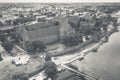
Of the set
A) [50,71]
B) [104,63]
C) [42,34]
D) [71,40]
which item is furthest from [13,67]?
[104,63]

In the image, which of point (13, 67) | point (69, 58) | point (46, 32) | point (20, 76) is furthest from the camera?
point (46, 32)

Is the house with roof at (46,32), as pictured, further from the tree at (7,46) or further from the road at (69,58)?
the road at (69,58)

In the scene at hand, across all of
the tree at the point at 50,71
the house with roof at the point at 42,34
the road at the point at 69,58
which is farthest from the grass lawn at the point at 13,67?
the house with roof at the point at 42,34

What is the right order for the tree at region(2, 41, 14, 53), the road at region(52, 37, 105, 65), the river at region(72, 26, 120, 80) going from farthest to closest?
the tree at region(2, 41, 14, 53), the road at region(52, 37, 105, 65), the river at region(72, 26, 120, 80)

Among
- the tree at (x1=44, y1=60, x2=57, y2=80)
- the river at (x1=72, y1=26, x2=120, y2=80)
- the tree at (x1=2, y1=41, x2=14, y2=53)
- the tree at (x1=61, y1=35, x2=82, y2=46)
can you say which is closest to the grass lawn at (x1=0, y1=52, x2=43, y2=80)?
the tree at (x1=44, y1=60, x2=57, y2=80)

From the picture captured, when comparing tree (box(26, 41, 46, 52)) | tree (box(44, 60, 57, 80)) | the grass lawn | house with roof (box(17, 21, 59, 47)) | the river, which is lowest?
the river

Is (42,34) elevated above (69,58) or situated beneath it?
elevated above

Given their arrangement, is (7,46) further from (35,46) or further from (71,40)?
(71,40)

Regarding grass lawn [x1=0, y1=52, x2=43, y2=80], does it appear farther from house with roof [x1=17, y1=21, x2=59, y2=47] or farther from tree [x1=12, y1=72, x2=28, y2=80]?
house with roof [x1=17, y1=21, x2=59, y2=47]
